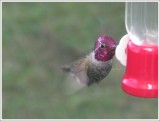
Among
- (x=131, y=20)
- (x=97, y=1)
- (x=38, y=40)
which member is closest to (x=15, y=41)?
(x=38, y=40)

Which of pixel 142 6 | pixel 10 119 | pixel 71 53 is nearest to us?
pixel 142 6

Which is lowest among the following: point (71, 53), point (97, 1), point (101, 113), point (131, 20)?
point (101, 113)

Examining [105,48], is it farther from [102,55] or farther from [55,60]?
[55,60]

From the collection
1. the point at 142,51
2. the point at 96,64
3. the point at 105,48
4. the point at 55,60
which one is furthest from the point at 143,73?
the point at 55,60

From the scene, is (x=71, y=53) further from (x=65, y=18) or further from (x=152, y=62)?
(x=152, y=62)

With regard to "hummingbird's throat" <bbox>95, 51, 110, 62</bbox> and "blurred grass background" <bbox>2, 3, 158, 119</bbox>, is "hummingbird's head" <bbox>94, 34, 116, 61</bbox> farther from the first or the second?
"blurred grass background" <bbox>2, 3, 158, 119</bbox>

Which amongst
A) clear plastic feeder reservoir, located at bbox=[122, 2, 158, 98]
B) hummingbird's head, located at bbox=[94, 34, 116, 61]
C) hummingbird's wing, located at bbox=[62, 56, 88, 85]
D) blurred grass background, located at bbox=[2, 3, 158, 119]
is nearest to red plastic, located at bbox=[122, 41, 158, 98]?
clear plastic feeder reservoir, located at bbox=[122, 2, 158, 98]

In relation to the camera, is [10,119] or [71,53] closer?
[10,119]
